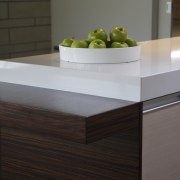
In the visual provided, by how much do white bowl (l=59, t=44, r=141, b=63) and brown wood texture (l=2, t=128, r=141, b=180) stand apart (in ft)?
1.27

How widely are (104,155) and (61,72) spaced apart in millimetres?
357

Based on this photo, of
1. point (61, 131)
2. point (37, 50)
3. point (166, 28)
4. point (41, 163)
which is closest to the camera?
point (61, 131)

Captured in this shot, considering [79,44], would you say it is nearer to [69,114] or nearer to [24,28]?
[69,114]

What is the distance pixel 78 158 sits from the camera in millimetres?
1771

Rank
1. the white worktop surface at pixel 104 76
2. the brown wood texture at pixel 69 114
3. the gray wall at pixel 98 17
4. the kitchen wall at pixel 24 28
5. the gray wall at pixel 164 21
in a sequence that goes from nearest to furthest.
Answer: the brown wood texture at pixel 69 114
the white worktop surface at pixel 104 76
the gray wall at pixel 164 21
the gray wall at pixel 98 17
the kitchen wall at pixel 24 28

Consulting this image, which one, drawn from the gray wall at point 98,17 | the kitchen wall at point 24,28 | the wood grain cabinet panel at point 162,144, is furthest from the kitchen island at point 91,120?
the kitchen wall at point 24,28

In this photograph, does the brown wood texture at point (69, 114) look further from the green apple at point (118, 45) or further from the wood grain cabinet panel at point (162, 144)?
the green apple at point (118, 45)

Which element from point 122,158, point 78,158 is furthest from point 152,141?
point 78,158

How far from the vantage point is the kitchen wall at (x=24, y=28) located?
4914 millimetres

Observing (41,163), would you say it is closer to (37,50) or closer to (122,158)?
(122,158)

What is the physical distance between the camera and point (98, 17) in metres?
5.05

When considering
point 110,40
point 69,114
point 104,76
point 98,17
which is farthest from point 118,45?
point 98,17

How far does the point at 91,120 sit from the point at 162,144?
48 cm

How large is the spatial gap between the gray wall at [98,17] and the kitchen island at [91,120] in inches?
107
